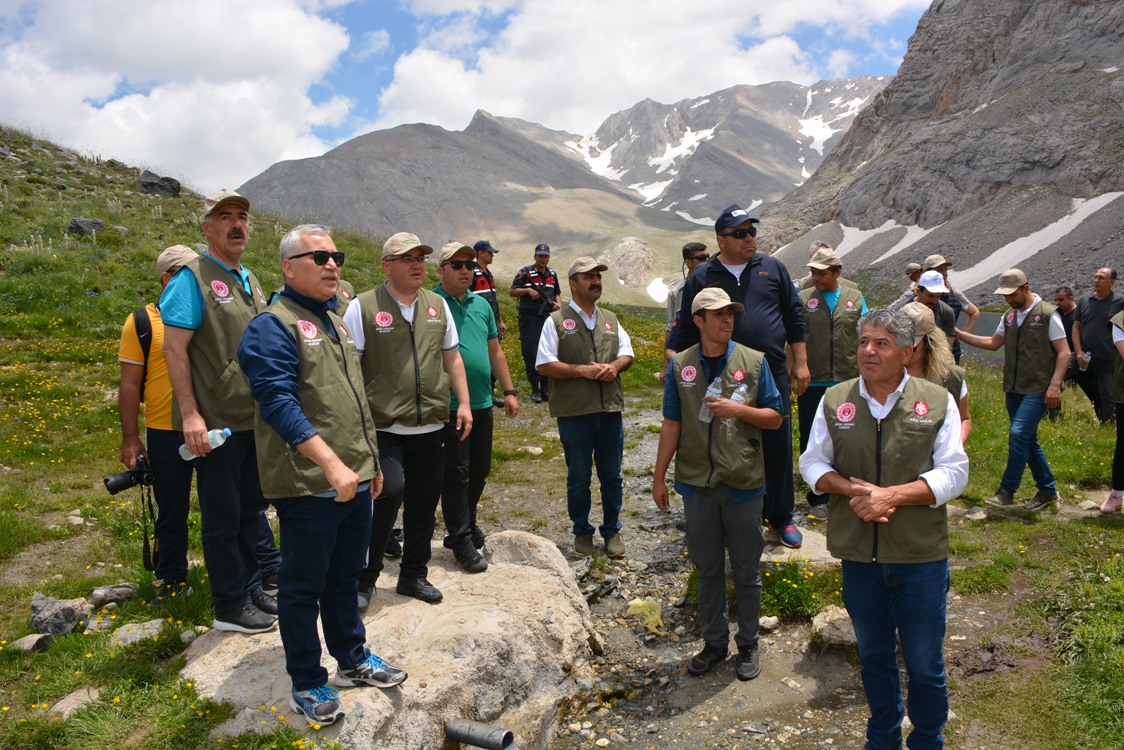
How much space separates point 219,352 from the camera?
522 cm

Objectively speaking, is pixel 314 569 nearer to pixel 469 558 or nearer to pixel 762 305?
pixel 469 558

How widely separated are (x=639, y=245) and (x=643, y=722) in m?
104

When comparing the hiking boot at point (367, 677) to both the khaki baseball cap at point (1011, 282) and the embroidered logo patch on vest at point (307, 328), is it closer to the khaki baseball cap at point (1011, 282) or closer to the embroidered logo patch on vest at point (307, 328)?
the embroidered logo patch on vest at point (307, 328)

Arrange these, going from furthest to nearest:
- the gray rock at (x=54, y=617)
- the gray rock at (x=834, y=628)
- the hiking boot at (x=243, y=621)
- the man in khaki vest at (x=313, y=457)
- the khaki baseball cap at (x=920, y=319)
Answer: the gray rock at (x=834, y=628)
the gray rock at (x=54, y=617)
the hiking boot at (x=243, y=621)
the khaki baseball cap at (x=920, y=319)
the man in khaki vest at (x=313, y=457)

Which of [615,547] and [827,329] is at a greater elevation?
[827,329]

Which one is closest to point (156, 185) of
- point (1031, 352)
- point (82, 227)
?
point (82, 227)

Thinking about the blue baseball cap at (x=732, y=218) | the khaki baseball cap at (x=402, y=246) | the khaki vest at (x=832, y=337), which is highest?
the blue baseball cap at (x=732, y=218)

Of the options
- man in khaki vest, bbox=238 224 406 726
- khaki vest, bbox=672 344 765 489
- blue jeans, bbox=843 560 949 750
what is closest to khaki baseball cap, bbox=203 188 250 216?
man in khaki vest, bbox=238 224 406 726

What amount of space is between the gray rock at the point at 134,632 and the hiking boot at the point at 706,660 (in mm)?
4056

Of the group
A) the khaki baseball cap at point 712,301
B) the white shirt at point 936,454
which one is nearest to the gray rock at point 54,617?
the khaki baseball cap at point 712,301

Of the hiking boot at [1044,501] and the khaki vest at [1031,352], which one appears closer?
the khaki vest at [1031,352]

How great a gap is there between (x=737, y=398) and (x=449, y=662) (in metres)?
2.83

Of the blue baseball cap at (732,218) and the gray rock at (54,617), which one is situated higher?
the blue baseball cap at (732,218)

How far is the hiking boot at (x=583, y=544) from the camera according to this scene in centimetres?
781
